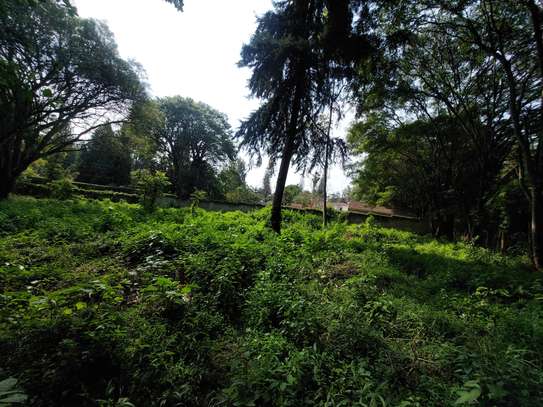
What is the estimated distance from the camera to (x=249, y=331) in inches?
103

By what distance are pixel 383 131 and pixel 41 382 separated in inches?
619

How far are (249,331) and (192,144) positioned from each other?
3205 cm

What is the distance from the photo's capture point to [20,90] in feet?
6.45

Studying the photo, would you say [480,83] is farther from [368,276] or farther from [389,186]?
[368,276]

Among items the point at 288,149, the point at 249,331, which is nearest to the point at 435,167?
the point at 288,149

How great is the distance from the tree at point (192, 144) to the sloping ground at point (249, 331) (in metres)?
26.6

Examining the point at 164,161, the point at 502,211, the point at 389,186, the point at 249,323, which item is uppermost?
the point at 164,161

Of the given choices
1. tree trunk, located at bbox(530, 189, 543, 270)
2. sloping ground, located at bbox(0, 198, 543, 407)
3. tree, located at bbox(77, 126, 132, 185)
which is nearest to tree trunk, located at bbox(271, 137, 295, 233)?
sloping ground, located at bbox(0, 198, 543, 407)

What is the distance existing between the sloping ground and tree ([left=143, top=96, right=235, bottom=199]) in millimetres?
26644

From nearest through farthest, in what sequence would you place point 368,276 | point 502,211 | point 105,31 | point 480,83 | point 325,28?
point 368,276
point 325,28
point 480,83
point 502,211
point 105,31

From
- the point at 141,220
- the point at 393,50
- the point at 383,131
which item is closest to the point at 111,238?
the point at 141,220

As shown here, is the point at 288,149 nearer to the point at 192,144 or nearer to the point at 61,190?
the point at 61,190

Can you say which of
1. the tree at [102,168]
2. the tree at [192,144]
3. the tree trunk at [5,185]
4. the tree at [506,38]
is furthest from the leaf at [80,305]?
the tree at [102,168]

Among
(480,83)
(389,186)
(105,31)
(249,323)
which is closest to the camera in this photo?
(249,323)
